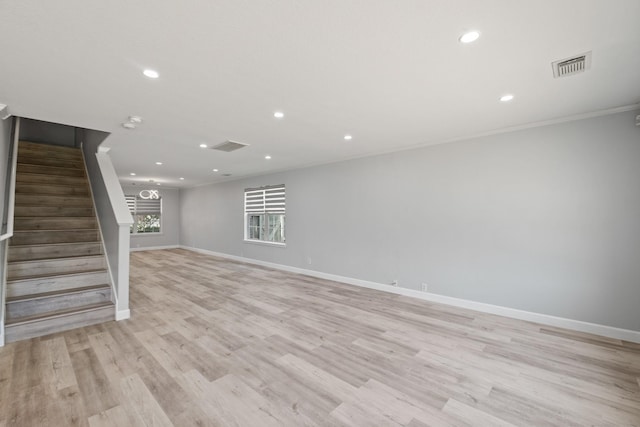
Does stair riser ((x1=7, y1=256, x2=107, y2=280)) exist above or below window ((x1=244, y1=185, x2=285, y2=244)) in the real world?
below

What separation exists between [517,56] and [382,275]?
3599 millimetres

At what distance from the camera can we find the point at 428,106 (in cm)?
277

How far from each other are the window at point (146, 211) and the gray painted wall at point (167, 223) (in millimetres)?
168

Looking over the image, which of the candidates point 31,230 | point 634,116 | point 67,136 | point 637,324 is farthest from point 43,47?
point 67,136

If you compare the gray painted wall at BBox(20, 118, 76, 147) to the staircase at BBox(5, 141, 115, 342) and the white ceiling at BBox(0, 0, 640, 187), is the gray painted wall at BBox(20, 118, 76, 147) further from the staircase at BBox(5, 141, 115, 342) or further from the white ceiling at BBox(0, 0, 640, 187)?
the white ceiling at BBox(0, 0, 640, 187)

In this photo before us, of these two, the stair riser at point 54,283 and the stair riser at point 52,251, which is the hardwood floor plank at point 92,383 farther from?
the stair riser at point 52,251

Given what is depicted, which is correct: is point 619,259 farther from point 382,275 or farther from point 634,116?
point 382,275

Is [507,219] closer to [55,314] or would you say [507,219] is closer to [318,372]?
[318,372]

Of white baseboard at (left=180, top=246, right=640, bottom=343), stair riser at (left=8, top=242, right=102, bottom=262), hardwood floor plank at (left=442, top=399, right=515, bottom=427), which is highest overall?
stair riser at (left=8, top=242, right=102, bottom=262)

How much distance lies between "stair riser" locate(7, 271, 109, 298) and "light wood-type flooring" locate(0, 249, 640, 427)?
26.9 inches

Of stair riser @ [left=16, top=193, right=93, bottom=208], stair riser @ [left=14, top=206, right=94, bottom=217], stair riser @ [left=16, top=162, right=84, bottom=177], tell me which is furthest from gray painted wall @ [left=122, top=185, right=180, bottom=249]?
stair riser @ [left=14, top=206, right=94, bottom=217]

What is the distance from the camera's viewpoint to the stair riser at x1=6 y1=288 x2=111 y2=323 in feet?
10.1

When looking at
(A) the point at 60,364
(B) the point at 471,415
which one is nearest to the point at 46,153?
(A) the point at 60,364

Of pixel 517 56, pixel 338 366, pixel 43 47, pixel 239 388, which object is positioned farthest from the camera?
pixel 338 366
